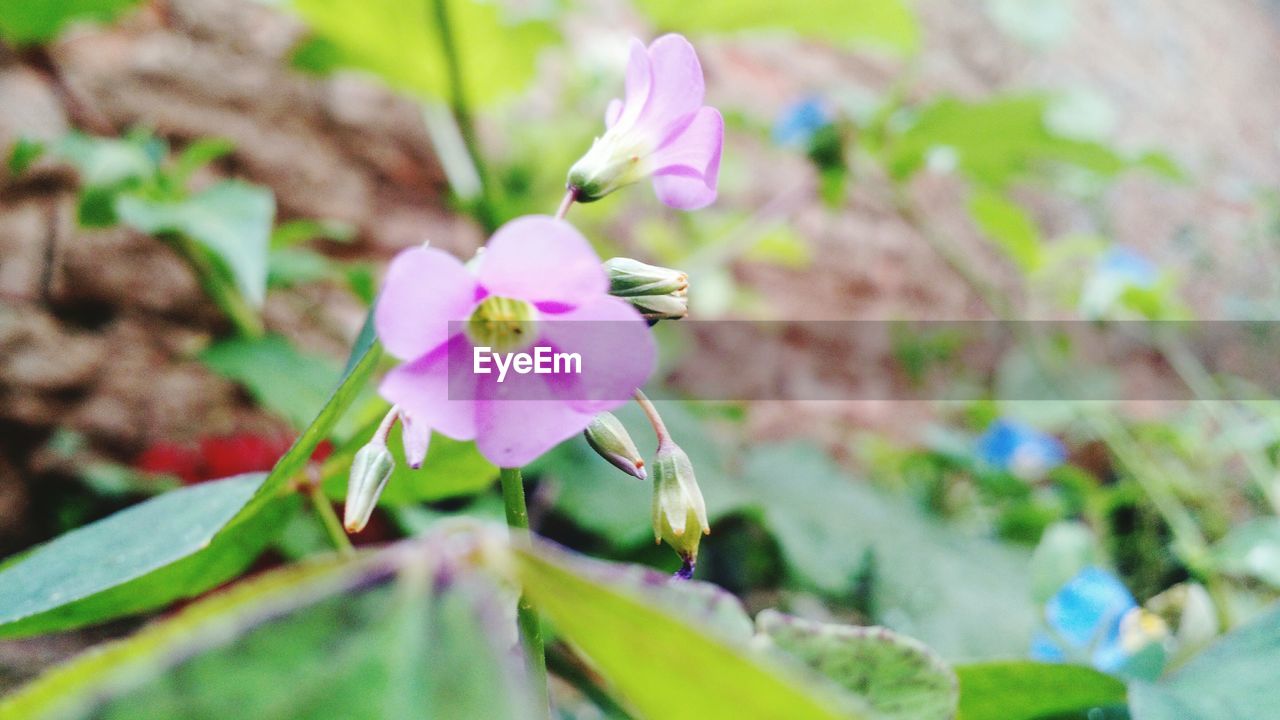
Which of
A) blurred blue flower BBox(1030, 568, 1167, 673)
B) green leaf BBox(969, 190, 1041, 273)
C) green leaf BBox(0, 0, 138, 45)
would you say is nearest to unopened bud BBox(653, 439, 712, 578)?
blurred blue flower BBox(1030, 568, 1167, 673)

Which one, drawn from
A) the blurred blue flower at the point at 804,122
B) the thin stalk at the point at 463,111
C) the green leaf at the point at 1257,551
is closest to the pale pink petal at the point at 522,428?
the green leaf at the point at 1257,551

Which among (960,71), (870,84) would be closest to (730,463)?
(870,84)

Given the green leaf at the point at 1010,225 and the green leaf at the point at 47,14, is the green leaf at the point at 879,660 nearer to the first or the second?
the green leaf at the point at 47,14

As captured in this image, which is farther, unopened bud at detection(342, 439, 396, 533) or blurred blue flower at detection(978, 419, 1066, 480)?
blurred blue flower at detection(978, 419, 1066, 480)

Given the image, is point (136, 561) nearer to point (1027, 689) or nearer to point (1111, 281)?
point (1027, 689)

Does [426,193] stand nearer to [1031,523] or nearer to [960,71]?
[1031,523]

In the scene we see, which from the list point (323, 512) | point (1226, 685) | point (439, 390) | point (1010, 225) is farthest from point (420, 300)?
point (1010, 225)

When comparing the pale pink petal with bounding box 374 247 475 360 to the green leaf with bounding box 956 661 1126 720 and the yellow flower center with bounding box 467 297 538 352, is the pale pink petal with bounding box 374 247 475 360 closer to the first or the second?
the yellow flower center with bounding box 467 297 538 352
